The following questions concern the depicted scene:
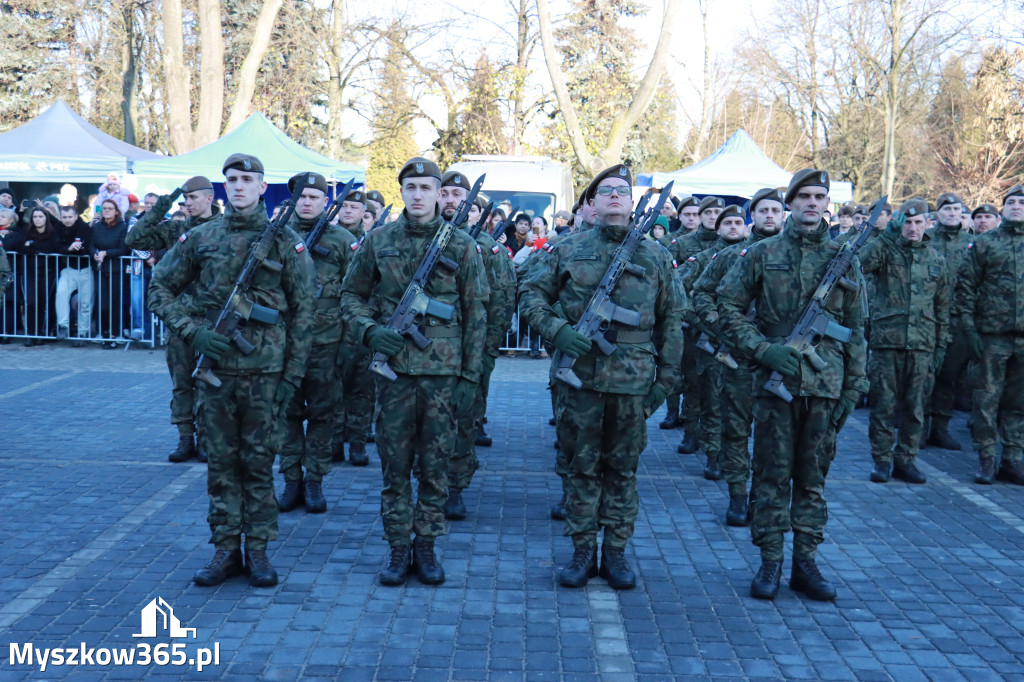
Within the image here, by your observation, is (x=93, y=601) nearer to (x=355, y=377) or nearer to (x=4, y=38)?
(x=355, y=377)

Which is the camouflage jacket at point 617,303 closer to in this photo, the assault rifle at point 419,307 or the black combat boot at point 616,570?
the assault rifle at point 419,307

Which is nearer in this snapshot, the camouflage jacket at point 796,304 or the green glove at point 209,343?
the green glove at point 209,343

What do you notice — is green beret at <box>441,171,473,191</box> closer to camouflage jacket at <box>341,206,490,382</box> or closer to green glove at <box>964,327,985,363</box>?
camouflage jacket at <box>341,206,490,382</box>

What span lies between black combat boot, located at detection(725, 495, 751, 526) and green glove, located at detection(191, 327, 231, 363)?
3731 millimetres

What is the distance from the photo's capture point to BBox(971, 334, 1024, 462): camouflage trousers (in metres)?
9.02

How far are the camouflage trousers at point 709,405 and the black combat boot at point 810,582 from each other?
287 centimetres

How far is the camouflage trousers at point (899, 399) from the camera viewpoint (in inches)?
347

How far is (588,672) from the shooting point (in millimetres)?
4840

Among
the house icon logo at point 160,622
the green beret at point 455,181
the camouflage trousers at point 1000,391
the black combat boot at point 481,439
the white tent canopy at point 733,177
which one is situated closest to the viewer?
the house icon logo at point 160,622

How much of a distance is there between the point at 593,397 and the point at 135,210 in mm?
12400

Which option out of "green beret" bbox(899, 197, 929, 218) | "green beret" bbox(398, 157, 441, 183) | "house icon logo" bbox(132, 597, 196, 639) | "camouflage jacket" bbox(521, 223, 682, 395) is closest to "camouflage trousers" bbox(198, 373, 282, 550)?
"house icon logo" bbox(132, 597, 196, 639)

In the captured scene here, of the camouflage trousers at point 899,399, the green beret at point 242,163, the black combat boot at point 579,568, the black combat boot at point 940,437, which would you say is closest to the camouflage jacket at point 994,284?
the camouflage trousers at point 899,399

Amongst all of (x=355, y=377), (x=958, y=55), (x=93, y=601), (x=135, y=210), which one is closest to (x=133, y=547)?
(x=93, y=601)

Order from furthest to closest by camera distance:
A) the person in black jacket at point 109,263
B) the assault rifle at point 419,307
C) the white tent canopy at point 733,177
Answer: the white tent canopy at point 733,177
the person in black jacket at point 109,263
the assault rifle at point 419,307
